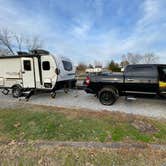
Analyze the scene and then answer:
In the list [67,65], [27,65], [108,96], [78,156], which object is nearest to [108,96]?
[108,96]

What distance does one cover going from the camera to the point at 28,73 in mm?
8773

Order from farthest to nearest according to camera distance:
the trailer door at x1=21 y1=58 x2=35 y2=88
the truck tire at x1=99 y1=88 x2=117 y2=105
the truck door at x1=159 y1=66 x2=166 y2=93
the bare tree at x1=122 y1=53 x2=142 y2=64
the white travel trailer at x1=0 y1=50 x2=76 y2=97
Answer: the bare tree at x1=122 y1=53 x2=142 y2=64 → the trailer door at x1=21 y1=58 x2=35 y2=88 → the white travel trailer at x1=0 y1=50 x2=76 y2=97 → the truck tire at x1=99 y1=88 x2=117 y2=105 → the truck door at x1=159 y1=66 x2=166 y2=93

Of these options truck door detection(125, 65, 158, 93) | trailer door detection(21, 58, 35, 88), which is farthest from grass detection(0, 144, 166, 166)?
trailer door detection(21, 58, 35, 88)

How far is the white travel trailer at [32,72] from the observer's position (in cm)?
849

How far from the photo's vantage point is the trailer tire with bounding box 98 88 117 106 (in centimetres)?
702

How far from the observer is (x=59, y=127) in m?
4.67

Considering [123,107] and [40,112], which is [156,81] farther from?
[40,112]

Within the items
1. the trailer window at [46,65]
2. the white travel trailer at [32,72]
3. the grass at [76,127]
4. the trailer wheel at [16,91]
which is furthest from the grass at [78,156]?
the trailer wheel at [16,91]

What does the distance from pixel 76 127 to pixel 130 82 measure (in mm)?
3488

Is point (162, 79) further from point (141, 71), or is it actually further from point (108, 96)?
point (108, 96)

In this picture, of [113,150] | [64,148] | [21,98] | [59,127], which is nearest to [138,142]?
[113,150]

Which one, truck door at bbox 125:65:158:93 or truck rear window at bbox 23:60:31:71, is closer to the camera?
truck door at bbox 125:65:158:93

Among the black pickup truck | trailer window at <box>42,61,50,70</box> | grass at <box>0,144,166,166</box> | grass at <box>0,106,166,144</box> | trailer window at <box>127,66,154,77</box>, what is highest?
trailer window at <box>42,61,50,70</box>

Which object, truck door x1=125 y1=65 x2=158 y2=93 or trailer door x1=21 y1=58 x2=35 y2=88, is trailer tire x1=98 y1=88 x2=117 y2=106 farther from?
trailer door x1=21 y1=58 x2=35 y2=88
